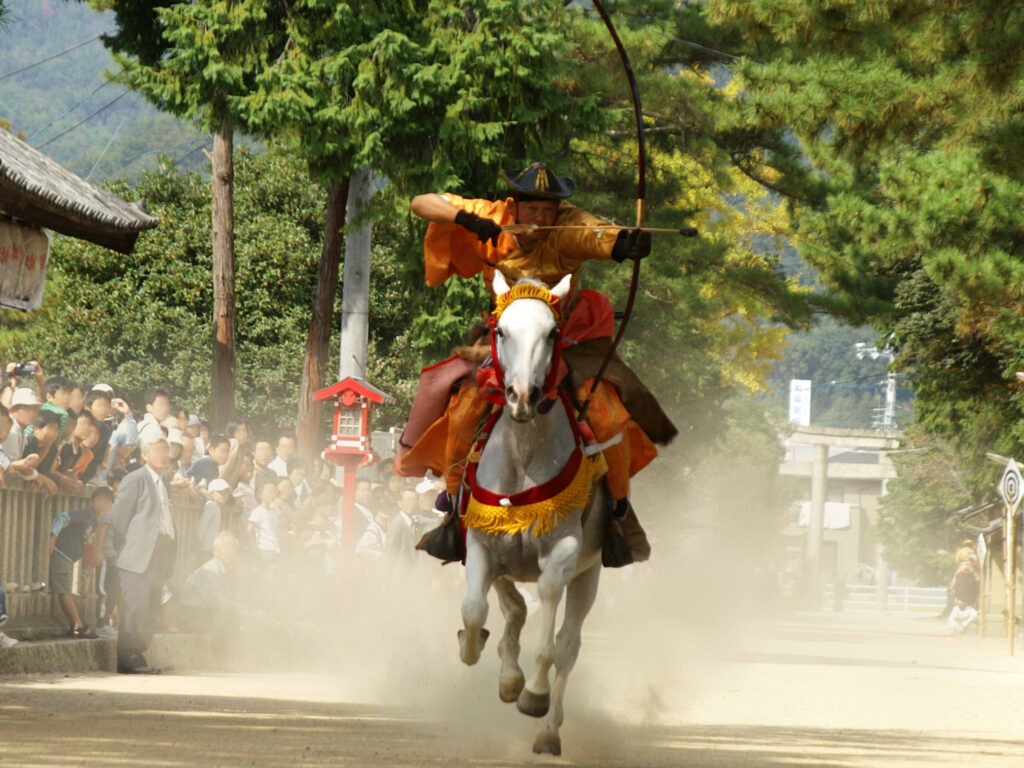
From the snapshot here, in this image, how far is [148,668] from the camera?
14828 mm

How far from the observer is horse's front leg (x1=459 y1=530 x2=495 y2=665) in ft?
29.2

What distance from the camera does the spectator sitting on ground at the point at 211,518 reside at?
57.1 ft

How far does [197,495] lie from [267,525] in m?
1.66

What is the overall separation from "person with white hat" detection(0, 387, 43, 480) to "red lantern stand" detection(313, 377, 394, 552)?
7.82 metres

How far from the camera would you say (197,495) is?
17406 mm

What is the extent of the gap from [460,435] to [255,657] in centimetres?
880

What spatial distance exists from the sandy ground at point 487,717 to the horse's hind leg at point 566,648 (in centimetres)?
14

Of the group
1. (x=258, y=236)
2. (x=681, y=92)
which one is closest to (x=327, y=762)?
(x=681, y=92)

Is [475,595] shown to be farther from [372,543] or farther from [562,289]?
[372,543]

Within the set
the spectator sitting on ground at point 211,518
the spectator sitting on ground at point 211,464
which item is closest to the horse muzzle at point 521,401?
the spectator sitting on ground at point 211,518

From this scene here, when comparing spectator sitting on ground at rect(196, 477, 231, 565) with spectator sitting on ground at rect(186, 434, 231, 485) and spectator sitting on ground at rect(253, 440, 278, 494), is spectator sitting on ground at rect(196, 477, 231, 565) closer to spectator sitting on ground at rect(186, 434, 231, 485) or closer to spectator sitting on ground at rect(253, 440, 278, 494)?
spectator sitting on ground at rect(186, 434, 231, 485)

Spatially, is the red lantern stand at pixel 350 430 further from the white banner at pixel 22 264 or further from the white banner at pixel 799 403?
the white banner at pixel 799 403

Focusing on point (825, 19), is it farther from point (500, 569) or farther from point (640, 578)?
point (640, 578)

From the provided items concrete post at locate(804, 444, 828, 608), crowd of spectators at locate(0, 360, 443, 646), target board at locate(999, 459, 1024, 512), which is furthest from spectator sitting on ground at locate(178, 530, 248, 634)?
concrete post at locate(804, 444, 828, 608)
